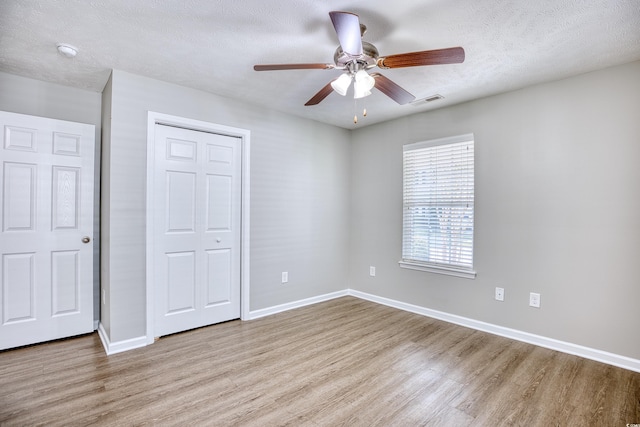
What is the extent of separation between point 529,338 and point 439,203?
1.57m

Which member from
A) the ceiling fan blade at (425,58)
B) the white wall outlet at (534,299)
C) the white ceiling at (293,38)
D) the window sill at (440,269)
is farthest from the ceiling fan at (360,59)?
the white wall outlet at (534,299)

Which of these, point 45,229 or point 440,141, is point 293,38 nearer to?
point 440,141

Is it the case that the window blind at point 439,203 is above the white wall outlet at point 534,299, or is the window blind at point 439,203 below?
above

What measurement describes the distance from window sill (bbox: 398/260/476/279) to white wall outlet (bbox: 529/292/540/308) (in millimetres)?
526

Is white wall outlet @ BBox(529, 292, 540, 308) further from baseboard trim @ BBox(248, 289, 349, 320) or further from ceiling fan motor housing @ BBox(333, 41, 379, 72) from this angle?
ceiling fan motor housing @ BBox(333, 41, 379, 72)

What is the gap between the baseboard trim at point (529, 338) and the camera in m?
2.51

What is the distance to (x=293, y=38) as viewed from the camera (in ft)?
7.20

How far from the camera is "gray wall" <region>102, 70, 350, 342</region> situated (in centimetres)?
273

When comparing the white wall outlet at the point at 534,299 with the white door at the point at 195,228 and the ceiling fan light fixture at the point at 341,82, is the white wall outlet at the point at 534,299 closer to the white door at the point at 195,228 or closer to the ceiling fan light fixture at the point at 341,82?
the ceiling fan light fixture at the point at 341,82

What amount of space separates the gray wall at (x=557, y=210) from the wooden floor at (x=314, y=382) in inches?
12.7

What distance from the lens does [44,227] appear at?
9.37ft

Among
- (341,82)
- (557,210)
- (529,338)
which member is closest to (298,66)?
(341,82)

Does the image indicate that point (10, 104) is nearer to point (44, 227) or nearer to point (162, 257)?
point (44, 227)

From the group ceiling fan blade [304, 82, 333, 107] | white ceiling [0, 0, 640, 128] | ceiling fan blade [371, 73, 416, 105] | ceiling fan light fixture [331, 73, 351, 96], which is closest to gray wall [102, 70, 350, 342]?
white ceiling [0, 0, 640, 128]
